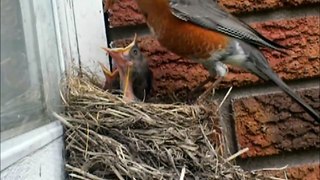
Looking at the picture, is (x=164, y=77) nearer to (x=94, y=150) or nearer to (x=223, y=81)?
(x=223, y=81)

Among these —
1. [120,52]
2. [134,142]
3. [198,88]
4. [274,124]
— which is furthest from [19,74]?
[274,124]

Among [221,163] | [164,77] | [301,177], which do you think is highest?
[164,77]

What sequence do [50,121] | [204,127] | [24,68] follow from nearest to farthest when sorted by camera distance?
[24,68], [50,121], [204,127]

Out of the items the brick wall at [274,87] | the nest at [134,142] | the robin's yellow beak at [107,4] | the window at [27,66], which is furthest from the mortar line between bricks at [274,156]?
the window at [27,66]

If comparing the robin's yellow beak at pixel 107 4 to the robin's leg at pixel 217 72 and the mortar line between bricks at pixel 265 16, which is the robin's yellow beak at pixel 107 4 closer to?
the mortar line between bricks at pixel 265 16

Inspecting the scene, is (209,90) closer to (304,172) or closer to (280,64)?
(280,64)

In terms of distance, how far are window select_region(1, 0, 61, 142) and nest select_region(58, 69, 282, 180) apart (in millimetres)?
73

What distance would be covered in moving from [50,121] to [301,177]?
63 cm

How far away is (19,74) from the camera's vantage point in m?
1.04

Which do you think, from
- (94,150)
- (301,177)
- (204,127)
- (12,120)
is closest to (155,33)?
(204,127)

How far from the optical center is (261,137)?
1.55m

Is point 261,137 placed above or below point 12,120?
below

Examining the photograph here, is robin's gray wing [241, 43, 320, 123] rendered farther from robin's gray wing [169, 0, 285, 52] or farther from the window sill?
the window sill

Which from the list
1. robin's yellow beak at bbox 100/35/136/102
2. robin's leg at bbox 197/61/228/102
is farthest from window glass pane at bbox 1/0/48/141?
robin's leg at bbox 197/61/228/102
